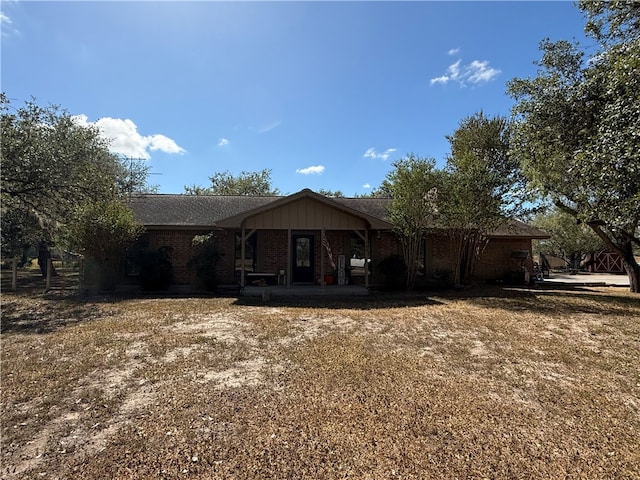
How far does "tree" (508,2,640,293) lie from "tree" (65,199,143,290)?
12774 mm

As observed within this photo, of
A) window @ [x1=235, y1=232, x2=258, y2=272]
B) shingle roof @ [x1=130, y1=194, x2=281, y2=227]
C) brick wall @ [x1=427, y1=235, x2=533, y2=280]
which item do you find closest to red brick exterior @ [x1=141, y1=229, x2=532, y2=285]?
window @ [x1=235, y1=232, x2=258, y2=272]

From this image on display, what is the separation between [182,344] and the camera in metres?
5.95

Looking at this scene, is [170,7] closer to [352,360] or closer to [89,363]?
[89,363]

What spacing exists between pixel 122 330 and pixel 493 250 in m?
14.4

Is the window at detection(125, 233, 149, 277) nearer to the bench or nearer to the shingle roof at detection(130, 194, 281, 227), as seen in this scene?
the shingle roof at detection(130, 194, 281, 227)

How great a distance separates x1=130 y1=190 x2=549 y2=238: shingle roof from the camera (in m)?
13.4

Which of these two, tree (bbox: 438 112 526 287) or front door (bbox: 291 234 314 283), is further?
front door (bbox: 291 234 314 283)

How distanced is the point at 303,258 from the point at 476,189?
6.79 meters

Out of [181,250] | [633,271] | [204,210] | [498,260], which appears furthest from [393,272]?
[633,271]

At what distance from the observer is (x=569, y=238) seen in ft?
91.6

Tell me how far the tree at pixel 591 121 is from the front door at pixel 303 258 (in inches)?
307

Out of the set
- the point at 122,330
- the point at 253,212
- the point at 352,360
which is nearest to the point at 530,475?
the point at 352,360

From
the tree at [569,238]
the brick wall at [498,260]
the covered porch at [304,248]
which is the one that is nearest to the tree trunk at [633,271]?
the brick wall at [498,260]

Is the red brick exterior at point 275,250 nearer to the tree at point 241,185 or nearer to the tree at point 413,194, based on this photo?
the tree at point 413,194
